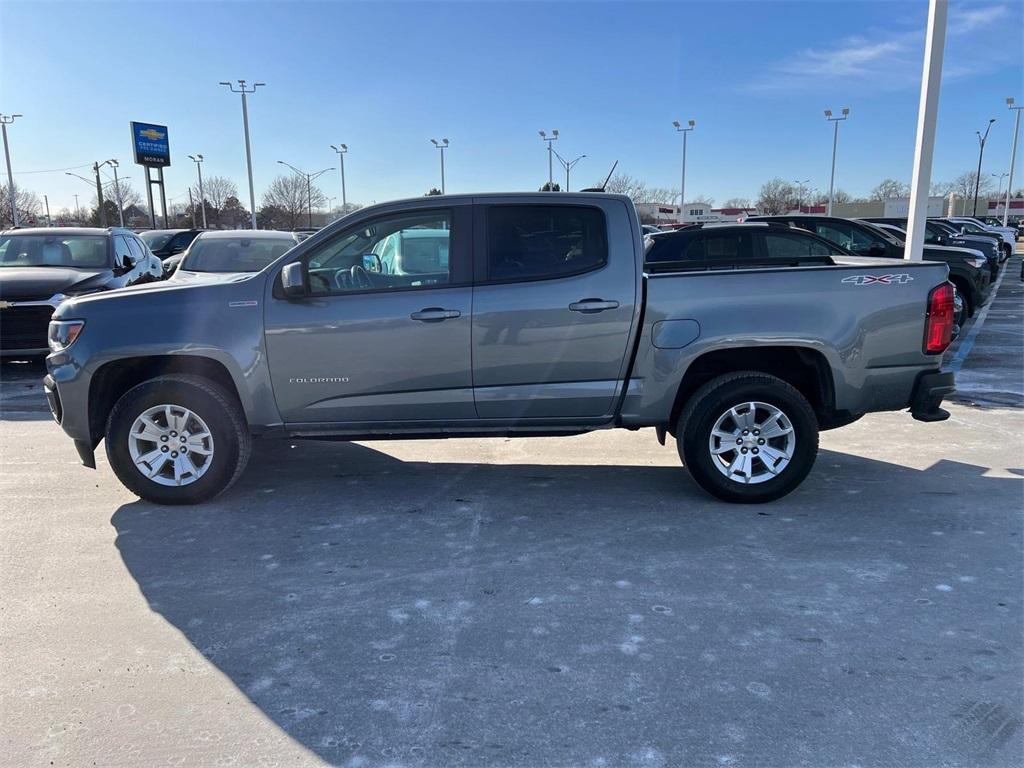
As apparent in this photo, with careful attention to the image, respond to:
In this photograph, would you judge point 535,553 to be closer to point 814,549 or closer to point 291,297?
point 814,549

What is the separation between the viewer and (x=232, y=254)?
11.0 metres

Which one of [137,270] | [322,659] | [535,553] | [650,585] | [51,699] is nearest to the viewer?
[51,699]

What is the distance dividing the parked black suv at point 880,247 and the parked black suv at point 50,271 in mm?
10445

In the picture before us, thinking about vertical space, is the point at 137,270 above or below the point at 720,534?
above

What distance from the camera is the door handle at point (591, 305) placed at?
15.3ft

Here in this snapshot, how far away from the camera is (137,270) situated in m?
11.0

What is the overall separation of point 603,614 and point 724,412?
1.82 m

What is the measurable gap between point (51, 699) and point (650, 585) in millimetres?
2653

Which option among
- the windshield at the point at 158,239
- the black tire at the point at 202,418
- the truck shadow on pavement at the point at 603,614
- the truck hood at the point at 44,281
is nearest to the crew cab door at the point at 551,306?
the truck shadow on pavement at the point at 603,614

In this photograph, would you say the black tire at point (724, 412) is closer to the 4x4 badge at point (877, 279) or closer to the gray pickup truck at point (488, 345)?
the gray pickup truck at point (488, 345)

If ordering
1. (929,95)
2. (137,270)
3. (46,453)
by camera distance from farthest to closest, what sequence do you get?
(137,270)
(929,95)
(46,453)

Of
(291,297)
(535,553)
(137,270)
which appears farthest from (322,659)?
(137,270)

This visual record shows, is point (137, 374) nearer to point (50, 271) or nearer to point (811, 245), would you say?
point (50, 271)

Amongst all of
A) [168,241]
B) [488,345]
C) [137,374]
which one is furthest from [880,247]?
[168,241]
